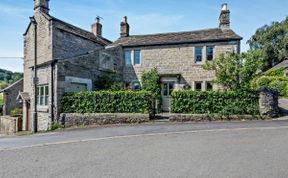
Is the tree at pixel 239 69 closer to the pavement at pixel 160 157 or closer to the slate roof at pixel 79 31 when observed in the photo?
the pavement at pixel 160 157

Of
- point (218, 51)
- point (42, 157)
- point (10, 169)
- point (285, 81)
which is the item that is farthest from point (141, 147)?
point (285, 81)

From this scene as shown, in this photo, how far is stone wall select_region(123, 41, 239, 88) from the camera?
1852 centimetres

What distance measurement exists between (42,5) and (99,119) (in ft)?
46.1

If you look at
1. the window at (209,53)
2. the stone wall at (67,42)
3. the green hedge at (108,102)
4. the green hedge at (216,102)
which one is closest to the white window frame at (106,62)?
the stone wall at (67,42)

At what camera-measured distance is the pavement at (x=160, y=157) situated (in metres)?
5.05

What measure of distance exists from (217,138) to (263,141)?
1638 millimetres

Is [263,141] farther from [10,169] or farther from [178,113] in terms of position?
[10,169]

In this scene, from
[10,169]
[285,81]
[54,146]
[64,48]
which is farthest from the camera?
[285,81]

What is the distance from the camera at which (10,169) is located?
216 inches

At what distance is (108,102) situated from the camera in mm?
14625

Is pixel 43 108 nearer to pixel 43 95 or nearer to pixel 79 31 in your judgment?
pixel 43 95

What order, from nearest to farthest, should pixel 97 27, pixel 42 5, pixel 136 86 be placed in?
pixel 42 5, pixel 136 86, pixel 97 27

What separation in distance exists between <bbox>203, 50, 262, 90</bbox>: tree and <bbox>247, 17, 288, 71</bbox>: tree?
36299 millimetres

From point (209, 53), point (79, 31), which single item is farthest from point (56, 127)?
point (209, 53)
